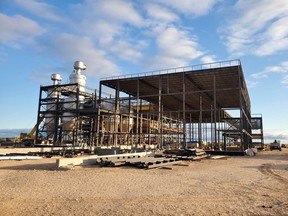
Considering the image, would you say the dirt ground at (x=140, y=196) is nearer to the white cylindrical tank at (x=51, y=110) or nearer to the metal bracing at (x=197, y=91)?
the metal bracing at (x=197, y=91)

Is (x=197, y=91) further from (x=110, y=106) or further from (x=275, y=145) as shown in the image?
(x=275, y=145)

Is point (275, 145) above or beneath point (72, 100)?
beneath

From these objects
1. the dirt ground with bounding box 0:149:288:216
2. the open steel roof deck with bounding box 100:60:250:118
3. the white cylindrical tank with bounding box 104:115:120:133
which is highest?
the open steel roof deck with bounding box 100:60:250:118

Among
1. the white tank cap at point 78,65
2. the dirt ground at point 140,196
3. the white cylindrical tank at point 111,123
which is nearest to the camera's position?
the dirt ground at point 140,196

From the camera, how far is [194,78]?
35.7 metres

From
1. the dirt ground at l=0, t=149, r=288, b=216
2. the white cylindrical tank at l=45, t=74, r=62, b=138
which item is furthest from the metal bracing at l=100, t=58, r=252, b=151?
the dirt ground at l=0, t=149, r=288, b=216

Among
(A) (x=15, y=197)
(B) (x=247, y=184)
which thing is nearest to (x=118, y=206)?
(A) (x=15, y=197)

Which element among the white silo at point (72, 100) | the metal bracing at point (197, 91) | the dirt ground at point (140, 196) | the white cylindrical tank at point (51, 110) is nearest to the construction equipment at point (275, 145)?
the metal bracing at point (197, 91)

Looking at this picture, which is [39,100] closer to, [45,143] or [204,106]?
[45,143]

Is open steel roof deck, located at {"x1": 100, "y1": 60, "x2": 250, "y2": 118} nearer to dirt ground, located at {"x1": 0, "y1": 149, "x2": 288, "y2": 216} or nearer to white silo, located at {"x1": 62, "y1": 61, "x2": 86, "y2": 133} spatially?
white silo, located at {"x1": 62, "y1": 61, "x2": 86, "y2": 133}

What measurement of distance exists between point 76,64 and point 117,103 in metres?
11.0

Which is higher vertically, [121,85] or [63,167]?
[121,85]

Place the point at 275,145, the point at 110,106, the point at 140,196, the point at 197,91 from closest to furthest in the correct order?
the point at 140,196 → the point at 197,91 → the point at 110,106 → the point at 275,145

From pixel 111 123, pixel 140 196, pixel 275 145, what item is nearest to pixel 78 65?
pixel 111 123
